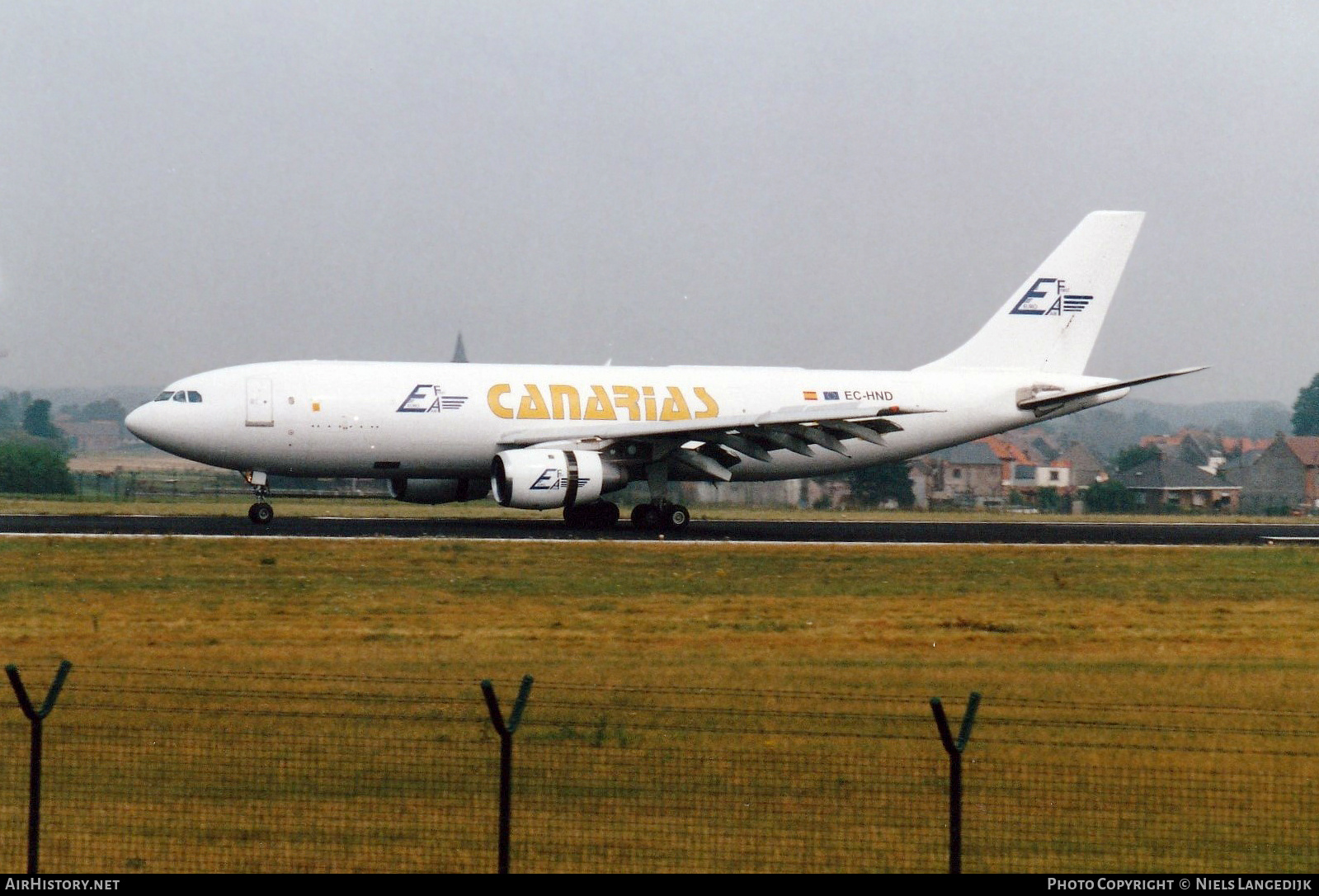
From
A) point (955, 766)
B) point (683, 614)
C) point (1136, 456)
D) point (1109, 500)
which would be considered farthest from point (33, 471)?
point (1136, 456)

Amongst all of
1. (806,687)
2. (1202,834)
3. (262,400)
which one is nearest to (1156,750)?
(1202,834)

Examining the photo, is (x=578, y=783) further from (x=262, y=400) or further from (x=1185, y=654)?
(x=262, y=400)

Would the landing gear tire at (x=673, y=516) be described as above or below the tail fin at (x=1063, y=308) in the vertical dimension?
below

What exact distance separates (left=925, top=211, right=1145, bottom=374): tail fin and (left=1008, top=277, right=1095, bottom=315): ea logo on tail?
0.02 m

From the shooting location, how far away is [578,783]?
12719 millimetres

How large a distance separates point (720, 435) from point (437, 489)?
7.86 metres

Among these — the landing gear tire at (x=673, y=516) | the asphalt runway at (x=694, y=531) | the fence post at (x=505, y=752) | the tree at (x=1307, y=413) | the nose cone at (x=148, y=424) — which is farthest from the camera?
the tree at (x=1307, y=413)

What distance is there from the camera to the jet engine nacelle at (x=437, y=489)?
131 ft

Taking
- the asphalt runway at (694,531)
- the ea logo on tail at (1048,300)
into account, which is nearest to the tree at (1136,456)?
the asphalt runway at (694,531)

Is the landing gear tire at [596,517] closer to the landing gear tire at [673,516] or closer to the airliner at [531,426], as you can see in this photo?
the airliner at [531,426]

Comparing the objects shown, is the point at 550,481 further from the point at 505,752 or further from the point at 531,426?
the point at 505,752

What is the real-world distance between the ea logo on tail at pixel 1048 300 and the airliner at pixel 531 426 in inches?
128

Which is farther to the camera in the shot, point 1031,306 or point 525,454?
point 1031,306
